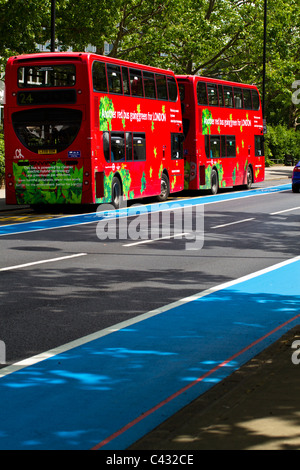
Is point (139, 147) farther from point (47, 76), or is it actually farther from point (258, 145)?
point (258, 145)

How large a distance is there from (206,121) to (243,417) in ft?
91.4

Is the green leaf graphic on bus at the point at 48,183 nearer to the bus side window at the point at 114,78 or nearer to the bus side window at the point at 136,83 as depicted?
the bus side window at the point at 114,78

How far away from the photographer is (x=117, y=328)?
8859 mm

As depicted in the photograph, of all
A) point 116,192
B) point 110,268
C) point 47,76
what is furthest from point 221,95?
point 110,268

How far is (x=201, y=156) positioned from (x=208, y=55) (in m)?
20.5

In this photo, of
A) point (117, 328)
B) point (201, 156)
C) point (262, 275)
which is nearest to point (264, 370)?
point (117, 328)

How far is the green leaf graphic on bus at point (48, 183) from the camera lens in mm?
23562

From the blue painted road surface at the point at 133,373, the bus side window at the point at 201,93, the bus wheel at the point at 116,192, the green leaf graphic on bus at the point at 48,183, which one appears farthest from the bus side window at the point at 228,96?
the blue painted road surface at the point at 133,373

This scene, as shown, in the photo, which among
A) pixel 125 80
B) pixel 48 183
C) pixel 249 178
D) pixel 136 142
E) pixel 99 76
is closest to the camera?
pixel 48 183

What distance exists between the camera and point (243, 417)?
5.37 metres

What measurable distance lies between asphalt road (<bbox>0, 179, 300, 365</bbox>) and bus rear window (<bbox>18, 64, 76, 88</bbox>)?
424 cm

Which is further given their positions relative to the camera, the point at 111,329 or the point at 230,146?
the point at 230,146

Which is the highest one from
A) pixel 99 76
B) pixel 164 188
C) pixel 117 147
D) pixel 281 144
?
pixel 99 76

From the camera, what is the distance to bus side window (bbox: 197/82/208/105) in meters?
32.1
